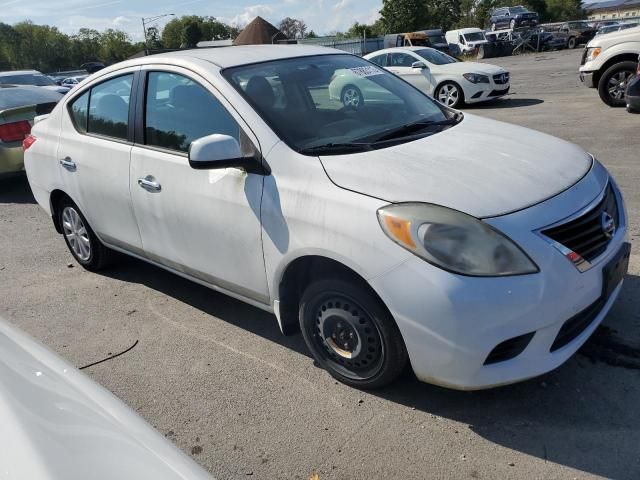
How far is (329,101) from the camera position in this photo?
3.57 metres

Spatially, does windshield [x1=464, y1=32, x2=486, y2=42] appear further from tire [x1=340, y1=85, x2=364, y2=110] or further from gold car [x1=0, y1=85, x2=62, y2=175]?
tire [x1=340, y1=85, x2=364, y2=110]

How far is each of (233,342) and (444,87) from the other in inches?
435

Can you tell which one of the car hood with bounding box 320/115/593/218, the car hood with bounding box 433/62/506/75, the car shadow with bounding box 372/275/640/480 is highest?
the car hood with bounding box 320/115/593/218

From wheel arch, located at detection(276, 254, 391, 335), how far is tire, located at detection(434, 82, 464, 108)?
1091 centimetres

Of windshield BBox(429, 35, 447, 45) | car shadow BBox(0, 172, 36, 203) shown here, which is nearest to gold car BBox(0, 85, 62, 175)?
car shadow BBox(0, 172, 36, 203)

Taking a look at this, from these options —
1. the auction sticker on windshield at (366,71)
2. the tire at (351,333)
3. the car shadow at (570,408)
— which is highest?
the auction sticker on windshield at (366,71)

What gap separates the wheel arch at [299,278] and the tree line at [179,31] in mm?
66627

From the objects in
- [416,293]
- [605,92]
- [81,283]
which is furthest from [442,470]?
[605,92]

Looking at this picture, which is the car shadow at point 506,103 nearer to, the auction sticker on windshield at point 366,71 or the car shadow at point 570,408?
the auction sticker on windshield at point 366,71

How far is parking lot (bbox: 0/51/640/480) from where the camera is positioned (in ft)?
8.21

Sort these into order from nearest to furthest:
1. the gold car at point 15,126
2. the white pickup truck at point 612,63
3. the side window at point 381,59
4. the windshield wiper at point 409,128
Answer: the windshield wiper at point 409,128
the gold car at point 15,126
the white pickup truck at point 612,63
the side window at point 381,59

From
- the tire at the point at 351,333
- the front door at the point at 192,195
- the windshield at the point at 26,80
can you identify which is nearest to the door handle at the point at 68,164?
the front door at the point at 192,195

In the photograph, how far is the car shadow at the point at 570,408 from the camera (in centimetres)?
245

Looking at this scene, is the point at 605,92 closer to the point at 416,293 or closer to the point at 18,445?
the point at 416,293
